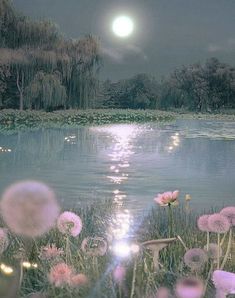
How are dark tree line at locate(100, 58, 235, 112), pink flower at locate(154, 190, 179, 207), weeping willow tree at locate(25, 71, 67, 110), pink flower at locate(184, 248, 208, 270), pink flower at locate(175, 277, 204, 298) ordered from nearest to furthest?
pink flower at locate(175, 277, 204, 298), pink flower at locate(184, 248, 208, 270), pink flower at locate(154, 190, 179, 207), weeping willow tree at locate(25, 71, 67, 110), dark tree line at locate(100, 58, 235, 112)

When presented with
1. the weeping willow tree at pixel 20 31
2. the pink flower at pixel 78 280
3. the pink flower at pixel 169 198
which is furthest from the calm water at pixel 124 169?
the weeping willow tree at pixel 20 31

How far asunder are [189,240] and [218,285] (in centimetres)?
101

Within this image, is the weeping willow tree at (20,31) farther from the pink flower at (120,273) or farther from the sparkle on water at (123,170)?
the pink flower at (120,273)

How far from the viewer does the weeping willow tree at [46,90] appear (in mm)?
18188

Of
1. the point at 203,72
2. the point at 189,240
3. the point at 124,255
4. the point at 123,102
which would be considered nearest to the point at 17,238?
the point at 189,240

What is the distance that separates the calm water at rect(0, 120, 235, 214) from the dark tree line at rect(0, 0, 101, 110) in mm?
7503

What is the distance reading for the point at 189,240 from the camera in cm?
256

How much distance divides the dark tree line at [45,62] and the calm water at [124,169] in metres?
7.50

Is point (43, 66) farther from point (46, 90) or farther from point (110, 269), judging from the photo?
point (110, 269)

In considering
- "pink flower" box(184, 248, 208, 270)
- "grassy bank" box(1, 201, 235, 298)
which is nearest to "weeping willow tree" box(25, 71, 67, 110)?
"grassy bank" box(1, 201, 235, 298)

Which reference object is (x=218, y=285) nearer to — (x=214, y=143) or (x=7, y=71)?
(x=214, y=143)

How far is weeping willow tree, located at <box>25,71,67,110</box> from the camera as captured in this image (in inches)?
716

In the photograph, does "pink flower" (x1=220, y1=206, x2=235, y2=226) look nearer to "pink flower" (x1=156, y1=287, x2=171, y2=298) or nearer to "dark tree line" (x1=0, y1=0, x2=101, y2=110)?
"pink flower" (x1=156, y1=287, x2=171, y2=298)

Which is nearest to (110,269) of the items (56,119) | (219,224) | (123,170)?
(219,224)
